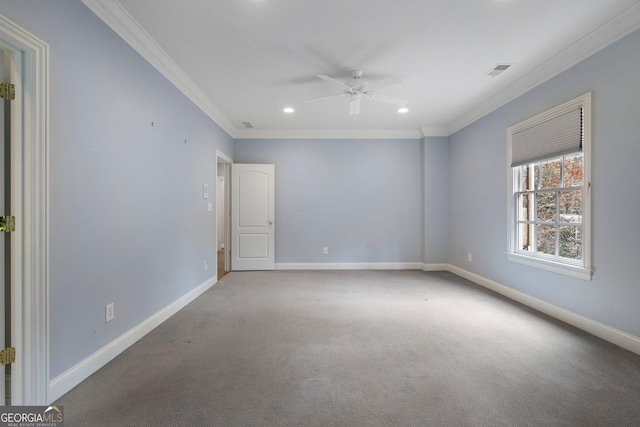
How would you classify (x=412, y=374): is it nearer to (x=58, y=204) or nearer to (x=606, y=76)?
(x=58, y=204)

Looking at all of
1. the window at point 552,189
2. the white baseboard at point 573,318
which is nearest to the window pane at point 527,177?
the window at point 552,189

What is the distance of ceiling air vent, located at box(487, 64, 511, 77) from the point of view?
118 inches

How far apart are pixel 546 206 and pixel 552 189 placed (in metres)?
0.25

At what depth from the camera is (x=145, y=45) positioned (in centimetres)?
245

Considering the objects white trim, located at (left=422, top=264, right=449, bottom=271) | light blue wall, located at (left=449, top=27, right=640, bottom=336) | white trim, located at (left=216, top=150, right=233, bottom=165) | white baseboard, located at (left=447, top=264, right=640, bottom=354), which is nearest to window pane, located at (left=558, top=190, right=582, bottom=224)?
light blue wall, located at (left=449, top=27, right=640, bottom=336)

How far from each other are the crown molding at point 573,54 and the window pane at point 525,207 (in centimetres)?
127

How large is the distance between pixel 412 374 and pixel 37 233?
2.44 m

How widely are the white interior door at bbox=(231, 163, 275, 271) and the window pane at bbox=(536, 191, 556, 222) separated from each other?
4010mm

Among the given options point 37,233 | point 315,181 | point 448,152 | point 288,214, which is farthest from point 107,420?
point 448,152

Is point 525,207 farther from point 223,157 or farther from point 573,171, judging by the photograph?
point 223,157

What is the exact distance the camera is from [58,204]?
1.65 metres

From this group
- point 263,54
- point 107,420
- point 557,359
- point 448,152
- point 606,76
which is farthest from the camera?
point 448,152

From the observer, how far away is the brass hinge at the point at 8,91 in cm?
144

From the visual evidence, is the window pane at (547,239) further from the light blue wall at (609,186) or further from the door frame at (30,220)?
the door frame at (30,220)
